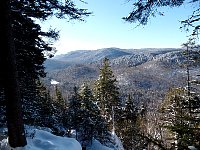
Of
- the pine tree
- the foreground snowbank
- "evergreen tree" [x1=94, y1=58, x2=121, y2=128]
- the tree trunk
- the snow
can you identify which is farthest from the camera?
"evergreen tree" [x1=94, y1=58, x2=121, y2=128]

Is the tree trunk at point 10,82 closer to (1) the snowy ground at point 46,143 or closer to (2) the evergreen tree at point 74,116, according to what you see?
(1) the snowy ground at point 46,143

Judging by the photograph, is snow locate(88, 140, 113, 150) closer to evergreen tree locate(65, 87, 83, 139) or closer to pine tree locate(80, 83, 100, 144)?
pine tree locate(80, 83, 100, 144)

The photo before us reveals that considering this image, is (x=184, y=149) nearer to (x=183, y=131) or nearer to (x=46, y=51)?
(x=183, y=131)

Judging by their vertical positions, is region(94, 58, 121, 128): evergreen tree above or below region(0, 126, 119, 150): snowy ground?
below

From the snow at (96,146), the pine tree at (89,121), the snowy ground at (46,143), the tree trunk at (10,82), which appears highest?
the tree trunk at (10,82)

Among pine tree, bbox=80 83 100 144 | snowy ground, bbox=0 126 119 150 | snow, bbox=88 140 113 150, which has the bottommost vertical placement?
snow, bbox=88 140 113 150

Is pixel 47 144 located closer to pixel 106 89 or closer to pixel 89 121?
pixel 89 121

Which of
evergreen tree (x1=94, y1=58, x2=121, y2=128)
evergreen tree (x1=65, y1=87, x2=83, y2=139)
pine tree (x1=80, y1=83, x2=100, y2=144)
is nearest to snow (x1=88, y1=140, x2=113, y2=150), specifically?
pine tree (x1=80, y1=83, x2=100, y2=144)

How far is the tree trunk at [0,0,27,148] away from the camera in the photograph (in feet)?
29.2

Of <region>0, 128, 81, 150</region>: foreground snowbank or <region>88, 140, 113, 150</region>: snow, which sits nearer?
<region>0, 128, 81, 150</region>: foreground snowbank

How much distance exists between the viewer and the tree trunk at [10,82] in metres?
8.89

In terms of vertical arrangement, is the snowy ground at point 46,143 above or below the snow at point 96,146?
above

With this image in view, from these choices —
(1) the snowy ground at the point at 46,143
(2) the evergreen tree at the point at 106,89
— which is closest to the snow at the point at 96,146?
(2) the evergreen tree at the point at 106,89

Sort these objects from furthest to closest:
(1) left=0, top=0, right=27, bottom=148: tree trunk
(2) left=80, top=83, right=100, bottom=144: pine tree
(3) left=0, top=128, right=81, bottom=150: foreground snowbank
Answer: (2) left=80, top=83, right=100, bottom=144: pine tree, (3) left=0, top=128, right=81, bottom=150: foreground snowbank, (1) left=0, top=0, right=27, bottom=148: tree trunk
